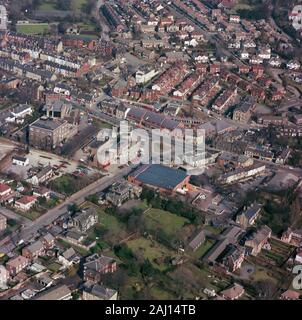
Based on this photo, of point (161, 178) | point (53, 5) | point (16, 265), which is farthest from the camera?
point (53, 5)

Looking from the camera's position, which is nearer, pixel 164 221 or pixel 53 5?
pixel 164 221

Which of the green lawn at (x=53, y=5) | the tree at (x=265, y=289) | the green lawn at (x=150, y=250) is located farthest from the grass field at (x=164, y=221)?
the green lawn at (x=53, y=5)

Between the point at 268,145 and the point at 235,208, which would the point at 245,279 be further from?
the point at 268,145

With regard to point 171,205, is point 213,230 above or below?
below

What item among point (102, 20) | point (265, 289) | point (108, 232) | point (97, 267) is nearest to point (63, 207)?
point (108, 232)

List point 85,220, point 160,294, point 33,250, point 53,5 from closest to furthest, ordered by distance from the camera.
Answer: point 160,294, point 33,250, point 85,220, point 53,5

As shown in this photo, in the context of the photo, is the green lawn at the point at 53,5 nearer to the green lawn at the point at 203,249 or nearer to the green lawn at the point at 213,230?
the green lawn at the point at 213,230

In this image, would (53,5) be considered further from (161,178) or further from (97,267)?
(97,267)
